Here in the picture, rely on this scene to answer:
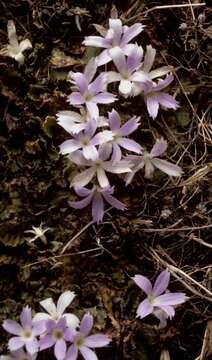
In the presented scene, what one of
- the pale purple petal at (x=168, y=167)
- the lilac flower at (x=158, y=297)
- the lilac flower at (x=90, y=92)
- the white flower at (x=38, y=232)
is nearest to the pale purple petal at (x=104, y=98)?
the lilac flower at (x=90, y=92)

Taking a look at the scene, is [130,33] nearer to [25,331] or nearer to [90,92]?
[90,92]

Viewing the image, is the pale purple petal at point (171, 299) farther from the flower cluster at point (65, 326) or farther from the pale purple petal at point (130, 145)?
the pale purple petal at point (130, 145)

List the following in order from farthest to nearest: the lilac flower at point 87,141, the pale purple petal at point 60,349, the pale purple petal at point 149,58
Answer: the pale purple petal at point 149,58
the lilac flower at point 87,141
the pale purple petal at point 60,349

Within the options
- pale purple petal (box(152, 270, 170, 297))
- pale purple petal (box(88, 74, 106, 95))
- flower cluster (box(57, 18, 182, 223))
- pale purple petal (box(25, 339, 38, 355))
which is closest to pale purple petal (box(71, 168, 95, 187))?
flower cluster (box(57, 18, 182, 223))

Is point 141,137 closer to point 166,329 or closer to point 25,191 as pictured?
point 25,191

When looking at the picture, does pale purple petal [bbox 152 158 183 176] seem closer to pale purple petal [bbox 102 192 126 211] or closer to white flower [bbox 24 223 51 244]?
pale purple petal [bbox 102 192 126 211]

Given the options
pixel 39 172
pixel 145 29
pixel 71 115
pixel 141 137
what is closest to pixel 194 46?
pixel 145 29

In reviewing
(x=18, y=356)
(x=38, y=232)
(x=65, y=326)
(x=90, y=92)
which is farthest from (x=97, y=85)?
(x=18, y=356)
